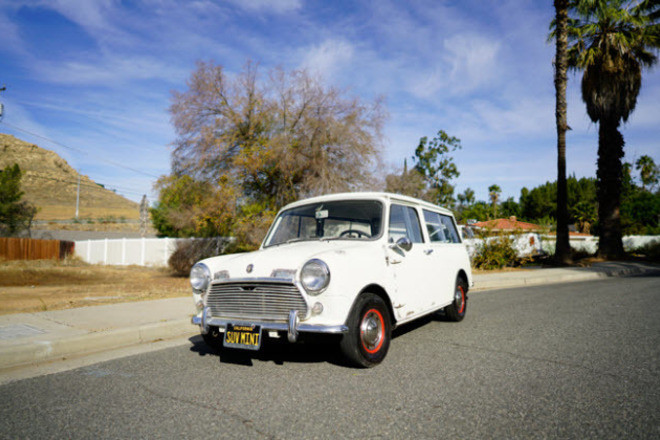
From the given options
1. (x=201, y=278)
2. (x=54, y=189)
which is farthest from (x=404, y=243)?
(x=54, y=189)

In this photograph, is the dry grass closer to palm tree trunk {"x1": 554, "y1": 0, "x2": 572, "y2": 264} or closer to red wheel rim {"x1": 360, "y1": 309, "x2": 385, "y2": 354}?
red wheel rim {"x1": 360, "y1": 309, "x2": 385, "y2": 354}

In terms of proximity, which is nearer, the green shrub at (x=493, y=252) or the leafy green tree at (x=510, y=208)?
the green shrub at (x=493, y=252)

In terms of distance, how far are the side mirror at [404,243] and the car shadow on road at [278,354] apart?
1233mm

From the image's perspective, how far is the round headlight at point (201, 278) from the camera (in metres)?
4.37

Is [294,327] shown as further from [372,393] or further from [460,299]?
[460,299]

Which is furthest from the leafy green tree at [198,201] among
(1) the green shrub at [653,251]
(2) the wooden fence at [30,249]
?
(1) the green shrub at [653,251]

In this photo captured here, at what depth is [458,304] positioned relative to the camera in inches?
255

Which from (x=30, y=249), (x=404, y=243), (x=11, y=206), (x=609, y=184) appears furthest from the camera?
(x=11, y=206)

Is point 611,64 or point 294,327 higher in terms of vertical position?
point 611,64

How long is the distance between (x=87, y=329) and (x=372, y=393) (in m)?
4.11

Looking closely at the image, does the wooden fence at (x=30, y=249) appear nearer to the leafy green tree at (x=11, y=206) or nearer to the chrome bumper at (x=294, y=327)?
the leafy green tree at (x=11, y=206)

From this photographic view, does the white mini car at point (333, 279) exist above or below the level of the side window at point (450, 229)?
below

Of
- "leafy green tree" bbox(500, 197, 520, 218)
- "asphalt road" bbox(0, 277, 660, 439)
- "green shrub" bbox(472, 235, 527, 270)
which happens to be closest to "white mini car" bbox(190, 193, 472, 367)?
"asphalt road" bbox(0, 277, 660, 439)

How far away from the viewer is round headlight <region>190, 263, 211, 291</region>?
14.3 ft
